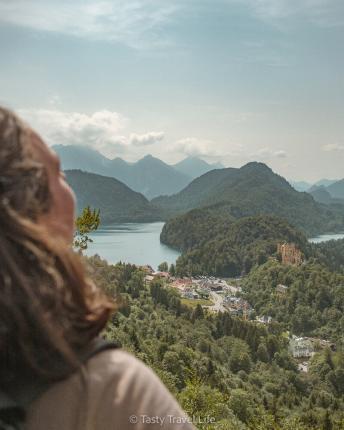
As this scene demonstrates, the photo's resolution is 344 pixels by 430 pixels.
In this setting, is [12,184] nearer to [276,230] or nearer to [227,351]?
[227,351]

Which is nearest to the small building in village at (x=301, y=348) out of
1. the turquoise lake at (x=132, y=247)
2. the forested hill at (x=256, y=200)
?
the turquoise lake at (x=132, y=247)

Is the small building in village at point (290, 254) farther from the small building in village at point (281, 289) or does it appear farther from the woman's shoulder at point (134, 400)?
the woman's shoulder at point (134, 400)

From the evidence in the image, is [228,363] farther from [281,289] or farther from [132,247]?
[132,247]

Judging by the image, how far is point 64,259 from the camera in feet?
2.13

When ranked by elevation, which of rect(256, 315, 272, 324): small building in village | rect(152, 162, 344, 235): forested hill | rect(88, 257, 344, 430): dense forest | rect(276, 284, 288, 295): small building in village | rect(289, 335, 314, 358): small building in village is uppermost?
rect(152, 162, 344, 235): forested hill

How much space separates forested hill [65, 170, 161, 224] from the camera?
132 m

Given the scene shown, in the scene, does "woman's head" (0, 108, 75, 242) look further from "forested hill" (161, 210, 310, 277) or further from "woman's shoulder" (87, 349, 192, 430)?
"forested hill" (161, 210, 310, 277)

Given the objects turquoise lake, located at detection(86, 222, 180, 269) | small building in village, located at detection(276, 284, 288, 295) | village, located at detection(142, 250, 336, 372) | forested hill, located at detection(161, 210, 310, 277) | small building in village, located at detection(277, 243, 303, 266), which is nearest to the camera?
village, located at detection(142, 250, 336, 372)

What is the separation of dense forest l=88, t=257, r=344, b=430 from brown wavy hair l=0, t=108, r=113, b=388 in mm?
8918

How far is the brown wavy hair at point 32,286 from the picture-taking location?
1.99 ft

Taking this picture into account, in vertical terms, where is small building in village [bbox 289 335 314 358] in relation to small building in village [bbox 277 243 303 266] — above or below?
below

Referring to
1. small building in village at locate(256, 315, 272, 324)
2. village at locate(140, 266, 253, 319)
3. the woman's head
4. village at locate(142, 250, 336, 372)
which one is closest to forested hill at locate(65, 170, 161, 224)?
village at locate(142, 250, 336, 372)

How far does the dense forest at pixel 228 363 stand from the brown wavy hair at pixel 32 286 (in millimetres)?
8918

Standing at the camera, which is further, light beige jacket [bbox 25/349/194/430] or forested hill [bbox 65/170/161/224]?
forested hill [bbox 65/170/161/224]
